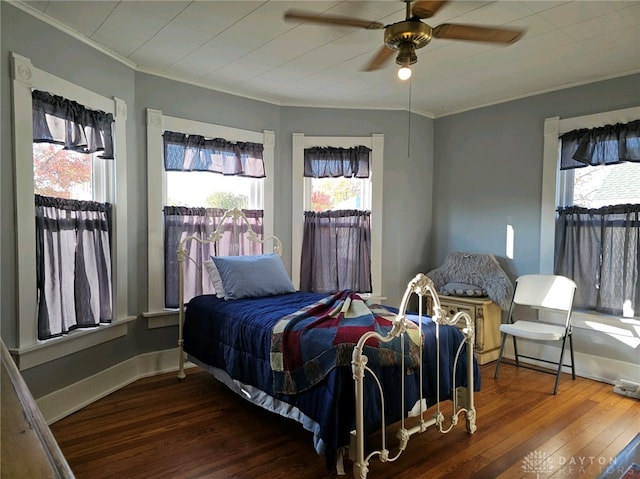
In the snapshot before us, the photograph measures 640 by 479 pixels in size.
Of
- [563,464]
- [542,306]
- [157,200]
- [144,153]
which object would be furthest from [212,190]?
[563,464]

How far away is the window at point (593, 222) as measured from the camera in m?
3.40

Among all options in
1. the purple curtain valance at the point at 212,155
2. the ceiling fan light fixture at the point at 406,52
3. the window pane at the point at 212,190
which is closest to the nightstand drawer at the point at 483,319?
the window pane at the point at 212,190

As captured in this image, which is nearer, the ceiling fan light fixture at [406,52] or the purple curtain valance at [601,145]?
the ceiling fan light fixture at [406,52]

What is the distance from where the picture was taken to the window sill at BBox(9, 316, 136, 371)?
2521 mm

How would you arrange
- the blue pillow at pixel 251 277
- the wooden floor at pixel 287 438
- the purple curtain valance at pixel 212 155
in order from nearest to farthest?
1. the wooden floor at pixel 287 438
2. the blue pillow at pixel 251 277
3. the purple curtain valance at pixel 212 155

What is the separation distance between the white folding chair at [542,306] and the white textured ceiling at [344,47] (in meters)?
1.74

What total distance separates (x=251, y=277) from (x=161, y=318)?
937 millimetres

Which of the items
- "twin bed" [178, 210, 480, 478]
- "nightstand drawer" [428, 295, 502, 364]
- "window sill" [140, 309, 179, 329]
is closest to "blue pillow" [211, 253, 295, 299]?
"twin bed" [178, 210, 480, 478]

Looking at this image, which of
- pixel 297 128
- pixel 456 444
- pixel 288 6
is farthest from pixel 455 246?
pixel 288 6

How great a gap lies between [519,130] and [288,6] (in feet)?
8.84

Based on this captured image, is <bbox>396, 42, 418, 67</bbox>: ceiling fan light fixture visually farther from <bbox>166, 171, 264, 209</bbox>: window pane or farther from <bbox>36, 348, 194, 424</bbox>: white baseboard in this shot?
<bbox>36, 348, 194, 424</bbox>: white baseboard

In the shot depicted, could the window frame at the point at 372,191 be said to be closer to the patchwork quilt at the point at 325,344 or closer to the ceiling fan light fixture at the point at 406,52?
the patchwork quilt at the point at 325,344

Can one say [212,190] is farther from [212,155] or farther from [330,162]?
[330,162]

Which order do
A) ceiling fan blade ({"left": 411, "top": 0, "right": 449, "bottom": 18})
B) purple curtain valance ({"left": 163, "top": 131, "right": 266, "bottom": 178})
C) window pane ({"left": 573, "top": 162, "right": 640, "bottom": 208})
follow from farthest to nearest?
purple curtain valance ({"left": 163, "top": 131, "right": 266, "bottom": 178}) < window pane ({"left": 573, "top": 162, "right": 640, "bottom": 208}) < ceiling fan blade ({"left": 411, "top": 0, "right": 449, "bottom": 18})
